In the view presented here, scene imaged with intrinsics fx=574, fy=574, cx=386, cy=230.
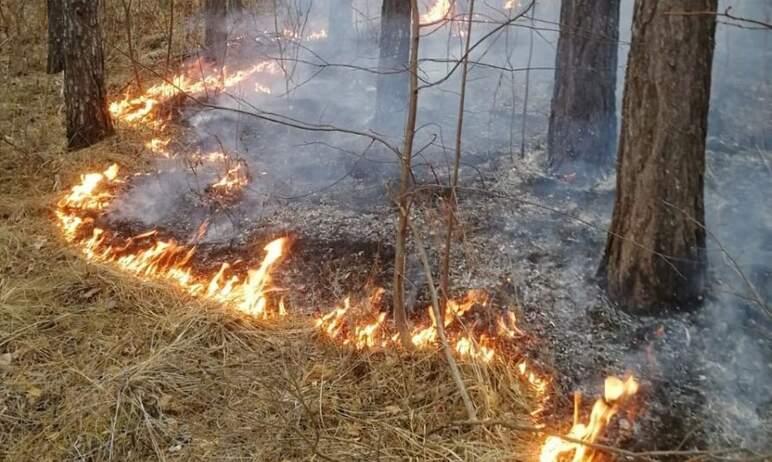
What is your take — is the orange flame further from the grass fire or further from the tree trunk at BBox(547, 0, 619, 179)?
the tree trunk at BBox(547, 0, 619, 179)

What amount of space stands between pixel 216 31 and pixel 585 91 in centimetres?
646

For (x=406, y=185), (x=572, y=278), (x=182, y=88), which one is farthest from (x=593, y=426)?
(x=182, y=88)

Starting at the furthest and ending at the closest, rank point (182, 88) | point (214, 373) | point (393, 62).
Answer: point (182, 88)
point (393, 62)
point (214, 373)

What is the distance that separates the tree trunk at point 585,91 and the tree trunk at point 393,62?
180 cm

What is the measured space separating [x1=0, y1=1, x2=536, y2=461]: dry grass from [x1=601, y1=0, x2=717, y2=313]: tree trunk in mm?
1253

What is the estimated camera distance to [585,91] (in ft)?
18.4

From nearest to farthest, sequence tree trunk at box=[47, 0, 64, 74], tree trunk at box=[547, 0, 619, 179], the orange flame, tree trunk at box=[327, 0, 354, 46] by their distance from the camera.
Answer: the orange flame, tree trunk at box=[547, 0, 619, 179], tree trunk at box=[47, 0, 64, 74], tree trunk at box=[327, 0, 354, 46]

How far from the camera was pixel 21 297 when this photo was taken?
397 cm

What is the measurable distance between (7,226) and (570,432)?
4703mm

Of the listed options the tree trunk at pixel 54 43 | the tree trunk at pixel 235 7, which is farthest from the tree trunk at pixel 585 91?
the tree trunk at pixel 235 7

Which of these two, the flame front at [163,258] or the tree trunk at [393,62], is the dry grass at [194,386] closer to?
the flame front at [163,258]

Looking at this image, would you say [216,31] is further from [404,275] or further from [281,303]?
[404,275]

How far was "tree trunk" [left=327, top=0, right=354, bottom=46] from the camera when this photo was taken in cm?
1016

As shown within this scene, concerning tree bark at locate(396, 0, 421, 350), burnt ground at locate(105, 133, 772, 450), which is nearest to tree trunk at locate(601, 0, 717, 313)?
burnt ground at locate(105, 133, 772, 450)
